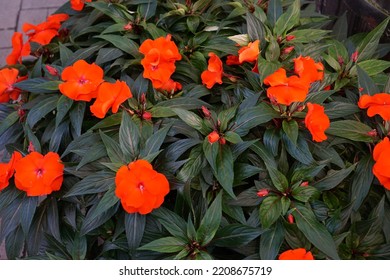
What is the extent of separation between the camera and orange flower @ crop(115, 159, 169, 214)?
1.30 m

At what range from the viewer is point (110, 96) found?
1497 millimetres

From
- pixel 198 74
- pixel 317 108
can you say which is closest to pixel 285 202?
pixel 317 108

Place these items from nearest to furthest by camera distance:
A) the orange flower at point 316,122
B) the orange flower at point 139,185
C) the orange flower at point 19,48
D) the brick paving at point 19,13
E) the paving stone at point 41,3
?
the orange flower at point 139,185 < the orange flower at point 316,122 < the orange flower at point 19,48 < the brick paving at point 19,13 < the paving stone at point 41,3

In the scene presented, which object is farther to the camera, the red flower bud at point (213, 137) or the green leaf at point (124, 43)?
the green leaf at point (124, 43)

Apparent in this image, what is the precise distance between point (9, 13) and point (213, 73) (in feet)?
8.85

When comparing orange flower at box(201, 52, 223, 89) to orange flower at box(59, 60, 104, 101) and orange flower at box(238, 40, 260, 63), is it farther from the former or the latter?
orange flower at box(59, 60, 104, 101)

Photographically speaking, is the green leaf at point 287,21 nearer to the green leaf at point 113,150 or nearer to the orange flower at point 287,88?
the orange flower at point 287,88

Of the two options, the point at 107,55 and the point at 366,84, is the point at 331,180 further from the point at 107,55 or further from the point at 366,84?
the point at 107,55

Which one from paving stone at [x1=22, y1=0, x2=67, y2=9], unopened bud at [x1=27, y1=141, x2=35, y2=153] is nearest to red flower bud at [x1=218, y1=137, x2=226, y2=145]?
unopened bud at [x1=27, y1=141, x2=35, y2=153]

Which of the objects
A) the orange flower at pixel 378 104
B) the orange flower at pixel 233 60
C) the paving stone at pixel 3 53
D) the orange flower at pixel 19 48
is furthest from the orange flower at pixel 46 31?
the paving stone at pixel 3 53

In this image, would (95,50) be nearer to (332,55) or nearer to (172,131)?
(172,131)

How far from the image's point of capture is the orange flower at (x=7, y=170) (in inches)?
59.5

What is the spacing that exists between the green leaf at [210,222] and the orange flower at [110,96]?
16.3 inches
